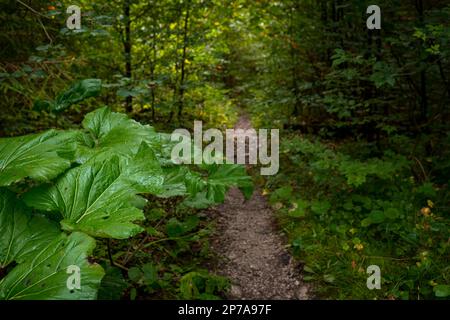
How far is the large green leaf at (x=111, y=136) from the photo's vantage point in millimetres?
1944

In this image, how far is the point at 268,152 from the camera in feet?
24.3

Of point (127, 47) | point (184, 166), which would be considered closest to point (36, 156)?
point (184, 166)

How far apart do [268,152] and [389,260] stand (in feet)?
14.3

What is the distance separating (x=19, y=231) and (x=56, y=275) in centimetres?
36

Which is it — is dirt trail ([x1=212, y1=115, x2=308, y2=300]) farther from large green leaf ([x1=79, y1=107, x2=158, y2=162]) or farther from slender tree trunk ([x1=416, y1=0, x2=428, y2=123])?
slender tree trunk ([x1=416, y1=0, x2=428, y2=123])

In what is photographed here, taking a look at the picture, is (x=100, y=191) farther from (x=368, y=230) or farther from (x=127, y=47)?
(x=127, y=47)

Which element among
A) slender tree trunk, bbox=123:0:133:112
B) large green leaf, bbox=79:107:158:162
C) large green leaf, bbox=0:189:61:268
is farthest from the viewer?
slender tree trunk, bbox=123:0:133:112

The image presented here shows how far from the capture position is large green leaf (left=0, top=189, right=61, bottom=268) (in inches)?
54.2

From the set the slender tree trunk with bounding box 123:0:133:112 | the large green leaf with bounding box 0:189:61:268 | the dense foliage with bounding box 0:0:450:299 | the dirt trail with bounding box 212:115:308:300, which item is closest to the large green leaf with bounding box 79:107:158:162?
the dense foliage with bounding box 0:0:450:299

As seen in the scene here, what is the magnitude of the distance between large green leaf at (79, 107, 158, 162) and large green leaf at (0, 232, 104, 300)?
605 millimetres

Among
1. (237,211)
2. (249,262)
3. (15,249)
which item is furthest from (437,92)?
(15,249)
